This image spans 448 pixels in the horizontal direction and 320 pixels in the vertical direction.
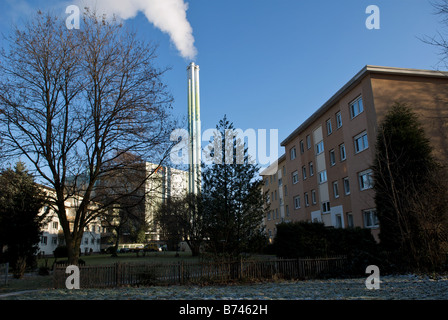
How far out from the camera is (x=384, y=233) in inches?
750

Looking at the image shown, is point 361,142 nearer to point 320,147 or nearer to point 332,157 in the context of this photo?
point 332,157

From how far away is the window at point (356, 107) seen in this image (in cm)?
2613

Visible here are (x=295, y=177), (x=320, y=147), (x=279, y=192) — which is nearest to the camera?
Result: (x=320, y=147)

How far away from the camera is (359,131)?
85.5 feet

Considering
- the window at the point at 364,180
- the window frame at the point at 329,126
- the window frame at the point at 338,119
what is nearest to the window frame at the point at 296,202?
the window frame at the point at 329,126

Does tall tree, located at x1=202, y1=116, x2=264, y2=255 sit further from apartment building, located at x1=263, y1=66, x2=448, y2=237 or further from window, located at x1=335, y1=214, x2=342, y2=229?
window, located at x1=335, y1=214, x2=342, y2=229

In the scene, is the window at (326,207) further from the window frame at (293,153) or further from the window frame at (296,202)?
the window frame at (293,153)

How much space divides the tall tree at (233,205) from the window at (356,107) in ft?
46.1

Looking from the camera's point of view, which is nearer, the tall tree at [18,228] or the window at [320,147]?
the tall tree at [18,228]

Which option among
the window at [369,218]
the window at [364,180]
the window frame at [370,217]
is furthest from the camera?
the window at [364,180]

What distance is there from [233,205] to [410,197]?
27.4 ft

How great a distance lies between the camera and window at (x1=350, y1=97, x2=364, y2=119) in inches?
1029

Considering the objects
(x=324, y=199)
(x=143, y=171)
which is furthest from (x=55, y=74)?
(x=324, y=199)

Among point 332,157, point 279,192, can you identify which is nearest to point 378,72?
point 332,157
